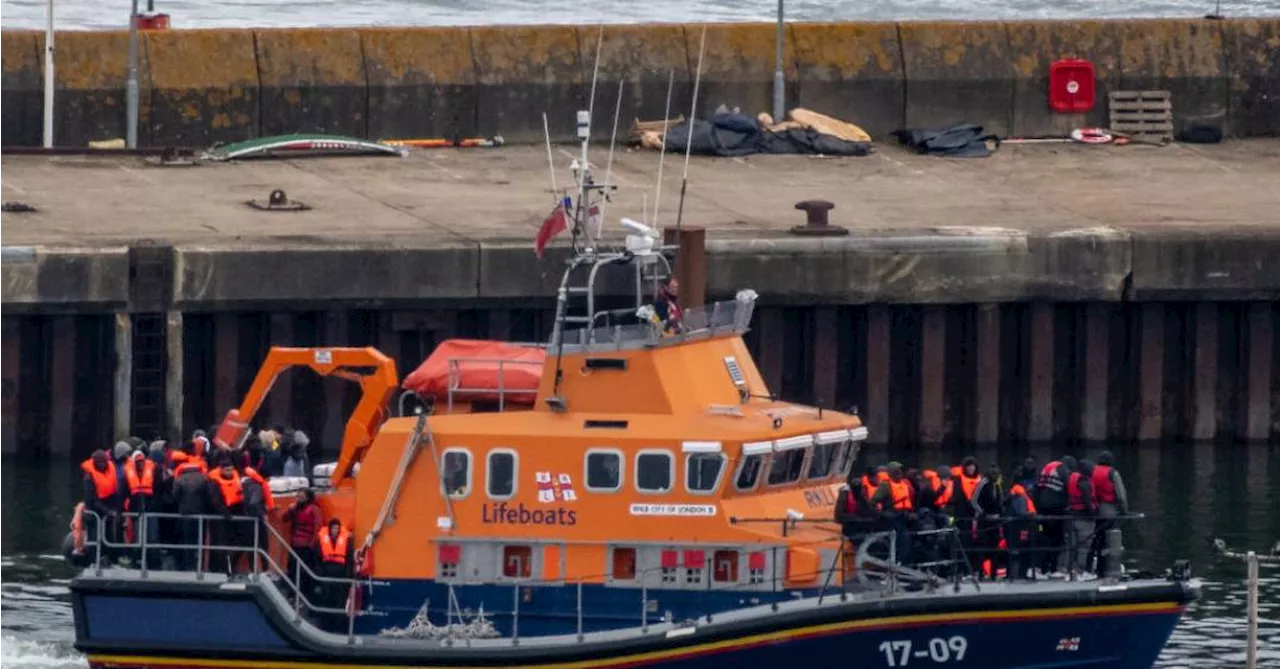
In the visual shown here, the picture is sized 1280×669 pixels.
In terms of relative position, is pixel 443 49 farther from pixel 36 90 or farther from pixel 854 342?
pixel 854 342

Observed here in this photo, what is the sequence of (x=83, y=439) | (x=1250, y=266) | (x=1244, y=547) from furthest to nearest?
(x=1250, y=266) < (x=83, y=439) < (x=1244, y=547)

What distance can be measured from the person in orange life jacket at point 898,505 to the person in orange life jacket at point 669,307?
6.03ft

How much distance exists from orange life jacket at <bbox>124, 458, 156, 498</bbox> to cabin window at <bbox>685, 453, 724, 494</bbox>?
4036mm

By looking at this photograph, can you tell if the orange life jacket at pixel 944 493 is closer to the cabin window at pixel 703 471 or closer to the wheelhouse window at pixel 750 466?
the wheelhouse window at pixel 750 466

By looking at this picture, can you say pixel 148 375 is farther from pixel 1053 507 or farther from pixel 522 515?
pixel 1053 507

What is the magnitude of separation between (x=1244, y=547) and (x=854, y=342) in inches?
225

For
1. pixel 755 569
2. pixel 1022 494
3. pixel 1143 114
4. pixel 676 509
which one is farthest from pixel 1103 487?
pixel 1143 114

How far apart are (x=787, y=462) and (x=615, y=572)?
1.45 metres

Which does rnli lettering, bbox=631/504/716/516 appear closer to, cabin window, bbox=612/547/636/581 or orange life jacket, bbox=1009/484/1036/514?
cabin window, bbox=612/547/636/581

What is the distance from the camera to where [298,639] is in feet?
67.5

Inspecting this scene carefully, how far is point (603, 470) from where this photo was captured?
67.3 feet

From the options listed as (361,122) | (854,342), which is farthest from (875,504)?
(361,122)

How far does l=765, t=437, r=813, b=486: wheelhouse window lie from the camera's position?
2062cm

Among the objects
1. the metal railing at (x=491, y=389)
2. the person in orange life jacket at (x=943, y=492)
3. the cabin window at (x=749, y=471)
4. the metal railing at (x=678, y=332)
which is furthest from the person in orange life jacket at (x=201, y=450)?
the person in orange life jacket at (x=943, y=492)
